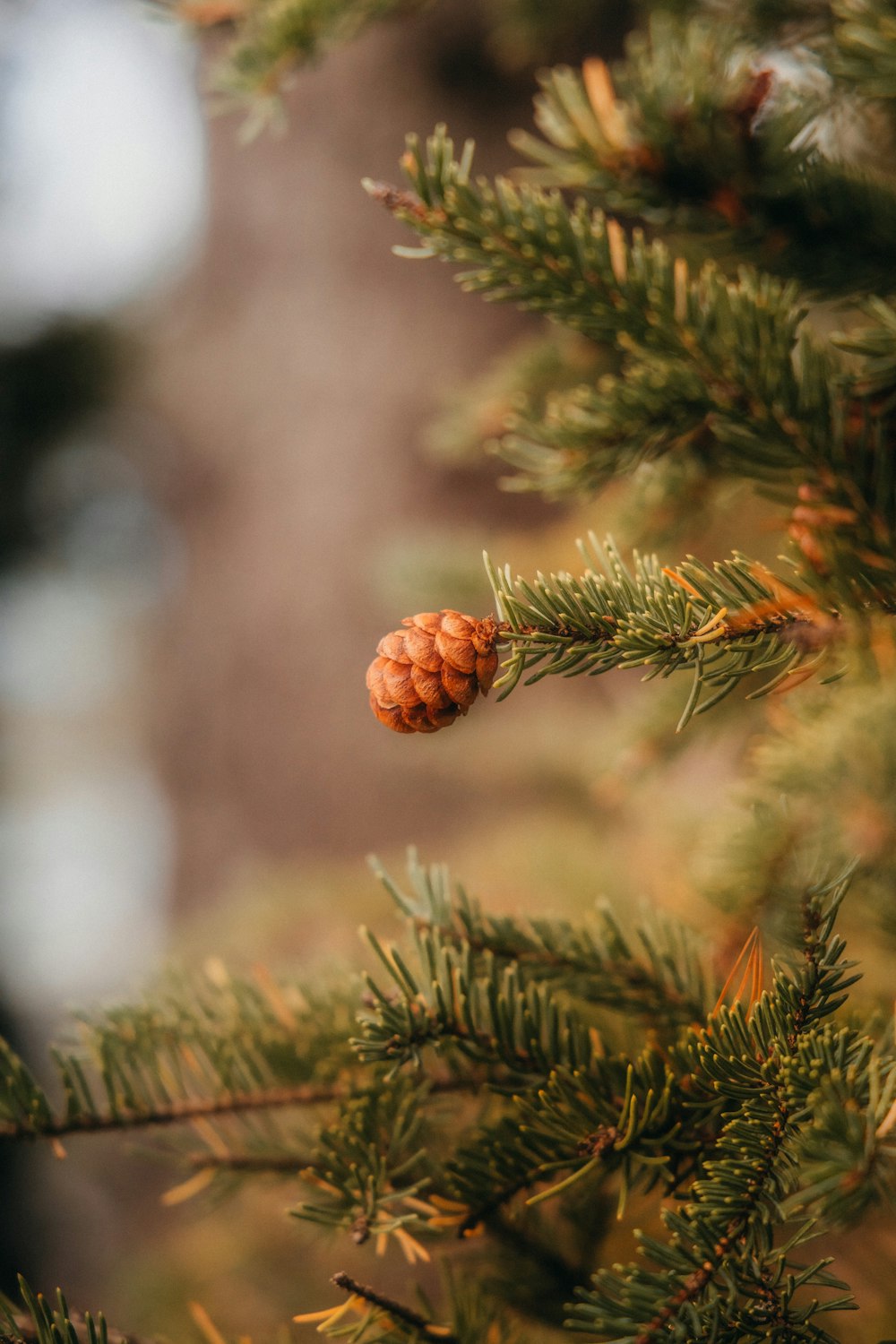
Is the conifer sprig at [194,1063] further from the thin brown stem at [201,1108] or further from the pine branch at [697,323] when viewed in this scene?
the pine branch at [697,323]

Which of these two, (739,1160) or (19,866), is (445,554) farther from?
(19,866)

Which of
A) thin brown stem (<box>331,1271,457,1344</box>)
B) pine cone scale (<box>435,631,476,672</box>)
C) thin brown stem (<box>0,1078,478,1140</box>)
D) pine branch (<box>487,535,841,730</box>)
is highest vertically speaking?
pine cone scale (<box>435,631,476,672</box>)

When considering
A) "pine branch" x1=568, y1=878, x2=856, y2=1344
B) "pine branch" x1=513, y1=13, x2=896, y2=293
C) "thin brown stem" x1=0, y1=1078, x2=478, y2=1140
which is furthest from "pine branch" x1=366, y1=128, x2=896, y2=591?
"thin brown stem" x1=0, y1=1078, x2=478, y2=1140

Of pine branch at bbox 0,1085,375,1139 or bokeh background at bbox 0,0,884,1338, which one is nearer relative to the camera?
pine branch at bbox 0,1085,375,1139

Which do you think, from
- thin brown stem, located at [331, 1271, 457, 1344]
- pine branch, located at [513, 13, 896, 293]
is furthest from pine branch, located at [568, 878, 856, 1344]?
pine branch, located at [513, 13, 896, 293]

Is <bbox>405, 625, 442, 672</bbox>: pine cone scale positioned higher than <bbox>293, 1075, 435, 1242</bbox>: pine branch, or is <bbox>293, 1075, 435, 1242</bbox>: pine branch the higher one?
<bbox>405, 625, 442, 672</bbox>: pine cone scale

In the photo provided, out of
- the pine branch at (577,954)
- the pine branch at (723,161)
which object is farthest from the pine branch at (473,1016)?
the pine branch at (723,161)

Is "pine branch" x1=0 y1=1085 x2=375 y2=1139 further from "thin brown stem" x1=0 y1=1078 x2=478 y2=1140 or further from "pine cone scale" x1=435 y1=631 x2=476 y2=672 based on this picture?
"pine cone scale" x1=435 y1=631 x2=476 y2=672

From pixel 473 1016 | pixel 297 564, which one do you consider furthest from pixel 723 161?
pixel 297 564
